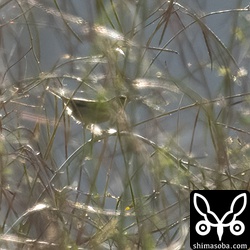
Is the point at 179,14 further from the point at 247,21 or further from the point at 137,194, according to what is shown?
the point at 137,194

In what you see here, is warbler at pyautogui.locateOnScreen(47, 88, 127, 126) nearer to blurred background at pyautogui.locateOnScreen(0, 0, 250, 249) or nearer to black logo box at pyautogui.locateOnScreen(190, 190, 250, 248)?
blurred background at pyautogui.locateOnScreen(0, 0, 250, 249)

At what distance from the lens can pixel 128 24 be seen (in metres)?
1.03

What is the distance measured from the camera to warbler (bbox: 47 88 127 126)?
100cm

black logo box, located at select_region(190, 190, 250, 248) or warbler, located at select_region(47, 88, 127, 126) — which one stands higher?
warbler, located at select_region(47, 88, 127, 126)

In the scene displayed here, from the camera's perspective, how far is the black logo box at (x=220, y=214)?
1.04m

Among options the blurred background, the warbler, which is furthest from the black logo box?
the warbler

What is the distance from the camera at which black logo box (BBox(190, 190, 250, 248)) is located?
1.04 m

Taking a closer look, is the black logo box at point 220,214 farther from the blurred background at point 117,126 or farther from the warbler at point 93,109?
the warbler at point 93,109

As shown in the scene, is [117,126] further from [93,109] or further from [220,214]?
[220,214]

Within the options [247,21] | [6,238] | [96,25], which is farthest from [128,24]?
[6,238]

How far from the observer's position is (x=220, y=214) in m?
1.07

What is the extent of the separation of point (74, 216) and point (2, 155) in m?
0.13

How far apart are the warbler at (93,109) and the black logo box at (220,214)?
0.50 ft

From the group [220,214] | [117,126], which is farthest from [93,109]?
[220,214]
